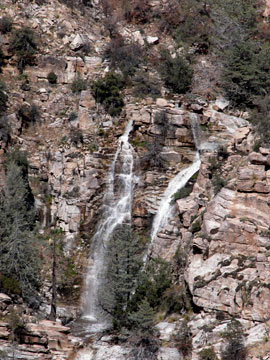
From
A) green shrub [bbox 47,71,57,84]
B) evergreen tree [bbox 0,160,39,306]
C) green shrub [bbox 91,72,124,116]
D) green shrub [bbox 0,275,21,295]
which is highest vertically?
green shrub [bbox 47,71,57,84]

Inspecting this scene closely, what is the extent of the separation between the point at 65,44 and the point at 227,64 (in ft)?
58.8

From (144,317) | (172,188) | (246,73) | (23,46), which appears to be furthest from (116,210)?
(23,46)

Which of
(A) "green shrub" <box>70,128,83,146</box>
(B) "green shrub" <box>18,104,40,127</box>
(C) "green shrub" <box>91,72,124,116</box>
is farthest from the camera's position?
(B) "green shrub" <box>18,104,40,127</box>

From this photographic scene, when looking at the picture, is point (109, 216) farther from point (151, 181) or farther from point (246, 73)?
point (246, 73)

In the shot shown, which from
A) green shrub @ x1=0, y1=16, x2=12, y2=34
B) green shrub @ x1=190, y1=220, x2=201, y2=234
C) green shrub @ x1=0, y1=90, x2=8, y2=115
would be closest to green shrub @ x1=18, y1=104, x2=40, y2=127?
green shrub @ x1=0, y1=90, x2=8, y2=115

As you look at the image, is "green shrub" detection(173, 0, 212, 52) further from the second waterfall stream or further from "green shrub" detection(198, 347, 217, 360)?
"green shrub" detection(198, 347, 217, 360)

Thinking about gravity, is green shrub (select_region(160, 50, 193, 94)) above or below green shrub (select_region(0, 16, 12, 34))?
below

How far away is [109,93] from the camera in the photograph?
191ft

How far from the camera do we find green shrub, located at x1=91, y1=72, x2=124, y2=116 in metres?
57.3

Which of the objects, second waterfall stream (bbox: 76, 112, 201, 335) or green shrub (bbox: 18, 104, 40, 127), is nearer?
second waterfall stream (bbox: 76, 112, 201, 335)

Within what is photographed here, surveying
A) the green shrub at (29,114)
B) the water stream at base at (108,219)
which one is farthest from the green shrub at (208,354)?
the green shrub at (29,114)

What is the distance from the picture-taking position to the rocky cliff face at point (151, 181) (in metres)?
37.2

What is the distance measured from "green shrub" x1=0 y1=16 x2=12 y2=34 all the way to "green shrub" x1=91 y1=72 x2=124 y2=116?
39.8 feet

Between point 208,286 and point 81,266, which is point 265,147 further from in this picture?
point 81,266
